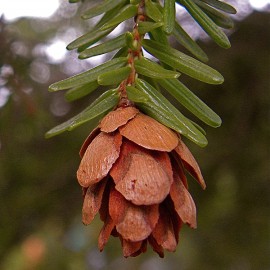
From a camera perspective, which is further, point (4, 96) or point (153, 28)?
point (4, 96)

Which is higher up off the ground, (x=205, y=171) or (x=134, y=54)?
(x=134, y=54)

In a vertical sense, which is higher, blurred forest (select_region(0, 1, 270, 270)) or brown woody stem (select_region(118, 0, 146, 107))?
brown woody stem (select_region(118, 0, 146, 107))

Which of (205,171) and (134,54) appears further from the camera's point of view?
(205,171)

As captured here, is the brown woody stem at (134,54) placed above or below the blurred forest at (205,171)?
above

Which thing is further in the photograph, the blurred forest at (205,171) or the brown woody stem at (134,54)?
the blurred forest at (205,171)

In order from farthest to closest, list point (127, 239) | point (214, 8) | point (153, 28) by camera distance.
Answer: point (214, 8), point (153, 28), point (127, 239)

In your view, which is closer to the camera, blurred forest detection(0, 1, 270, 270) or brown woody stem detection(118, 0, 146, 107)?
brown woody stem detection(118, 0, 146, 107)

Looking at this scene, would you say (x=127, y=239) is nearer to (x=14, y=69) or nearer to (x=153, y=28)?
(x=153, y=28)

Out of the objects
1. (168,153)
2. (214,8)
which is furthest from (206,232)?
(168,153)
